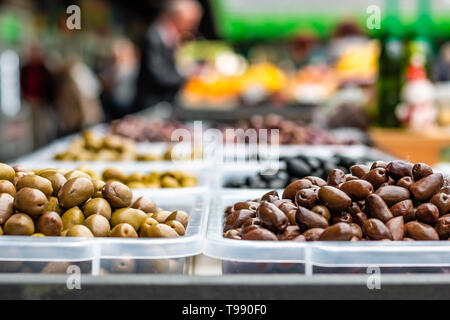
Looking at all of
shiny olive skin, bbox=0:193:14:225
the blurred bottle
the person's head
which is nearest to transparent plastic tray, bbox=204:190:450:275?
shiny olive skin, bbox=0:193:14:225

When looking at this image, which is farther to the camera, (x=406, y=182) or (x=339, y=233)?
(x=406, y=182)

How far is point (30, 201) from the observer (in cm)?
116

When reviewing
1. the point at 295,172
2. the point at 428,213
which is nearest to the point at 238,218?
the point at 428,213

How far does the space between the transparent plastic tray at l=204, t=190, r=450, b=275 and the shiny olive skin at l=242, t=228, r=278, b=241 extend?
2cm

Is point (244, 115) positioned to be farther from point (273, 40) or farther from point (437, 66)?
point (273, 40)

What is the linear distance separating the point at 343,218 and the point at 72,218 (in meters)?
0.57

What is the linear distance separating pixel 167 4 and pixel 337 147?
3.50m

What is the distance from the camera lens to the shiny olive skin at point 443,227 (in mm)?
1132

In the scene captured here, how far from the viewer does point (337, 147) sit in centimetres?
285

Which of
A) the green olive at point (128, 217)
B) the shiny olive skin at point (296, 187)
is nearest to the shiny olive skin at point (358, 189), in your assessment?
the shiny olive skin at point (296, 187)

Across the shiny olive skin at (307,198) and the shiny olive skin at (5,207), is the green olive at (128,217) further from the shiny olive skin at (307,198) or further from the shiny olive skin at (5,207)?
the shiny olive skin at (307,198)

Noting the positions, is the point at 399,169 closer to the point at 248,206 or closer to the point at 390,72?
the point at 248,206

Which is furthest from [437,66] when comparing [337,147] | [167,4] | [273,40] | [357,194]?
[357,194]

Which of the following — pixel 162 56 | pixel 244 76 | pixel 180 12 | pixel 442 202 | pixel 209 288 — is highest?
pixel 180 12
